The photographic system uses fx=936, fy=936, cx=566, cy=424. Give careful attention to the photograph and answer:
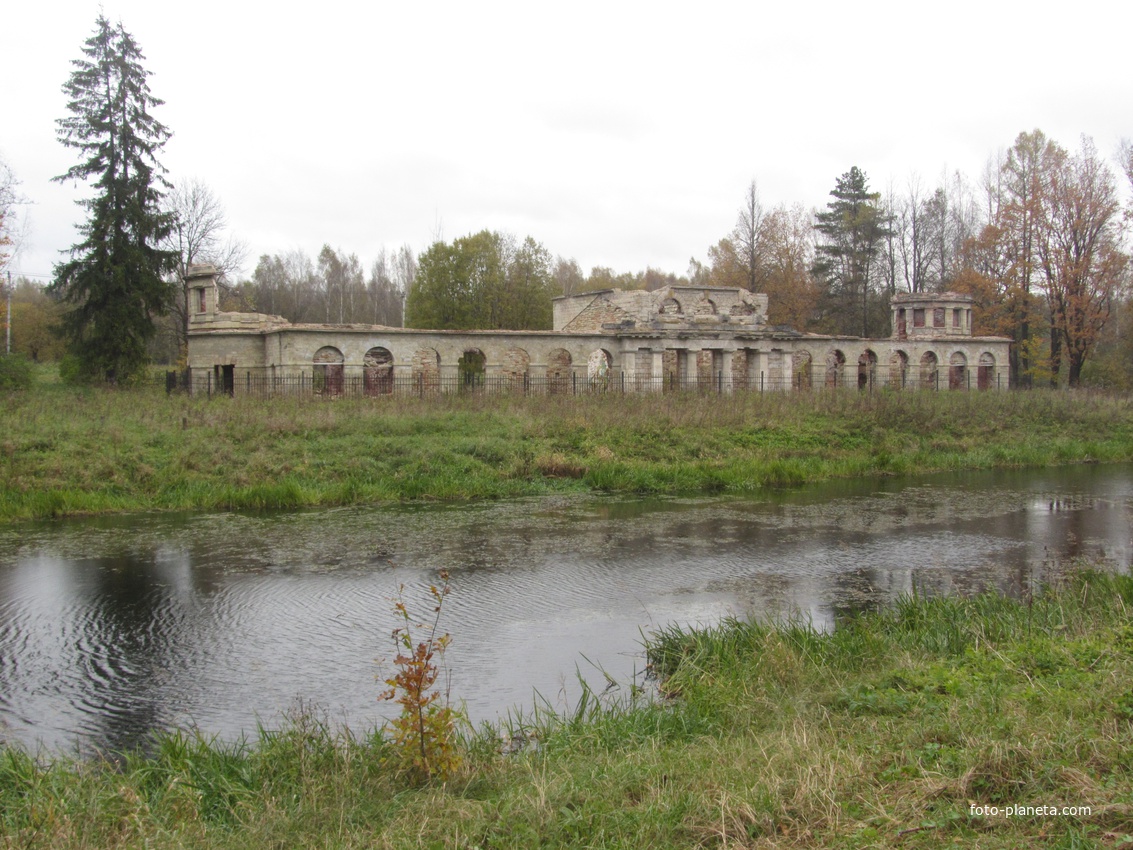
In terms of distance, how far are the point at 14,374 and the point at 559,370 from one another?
1677 centimetres

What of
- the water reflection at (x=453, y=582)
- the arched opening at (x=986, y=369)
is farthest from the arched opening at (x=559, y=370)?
the arched opening at (x=986, y=369)

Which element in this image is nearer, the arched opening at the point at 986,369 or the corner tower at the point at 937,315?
the corner tower at the point at 937,315

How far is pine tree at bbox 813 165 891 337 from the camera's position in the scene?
46719mm

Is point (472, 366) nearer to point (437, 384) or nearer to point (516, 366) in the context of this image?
point (516, 366)

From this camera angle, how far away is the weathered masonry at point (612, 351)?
28375 millimetres

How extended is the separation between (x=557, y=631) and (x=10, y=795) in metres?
4.62

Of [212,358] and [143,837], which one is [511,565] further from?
[212,358]

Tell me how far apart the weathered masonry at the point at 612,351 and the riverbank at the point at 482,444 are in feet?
14.5

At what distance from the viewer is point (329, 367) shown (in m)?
28.5

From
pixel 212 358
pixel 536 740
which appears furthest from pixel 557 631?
pixel 212 358

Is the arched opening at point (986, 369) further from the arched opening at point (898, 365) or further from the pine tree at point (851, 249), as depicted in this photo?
the pine tree at point (851, 249)

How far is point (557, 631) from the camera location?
845 cm

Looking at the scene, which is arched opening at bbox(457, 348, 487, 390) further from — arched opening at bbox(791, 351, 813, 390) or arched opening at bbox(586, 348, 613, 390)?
arched opening at bbox(791, 351, 813, 390)

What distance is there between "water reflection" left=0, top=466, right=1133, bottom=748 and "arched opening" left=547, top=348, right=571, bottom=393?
14.1 meters
